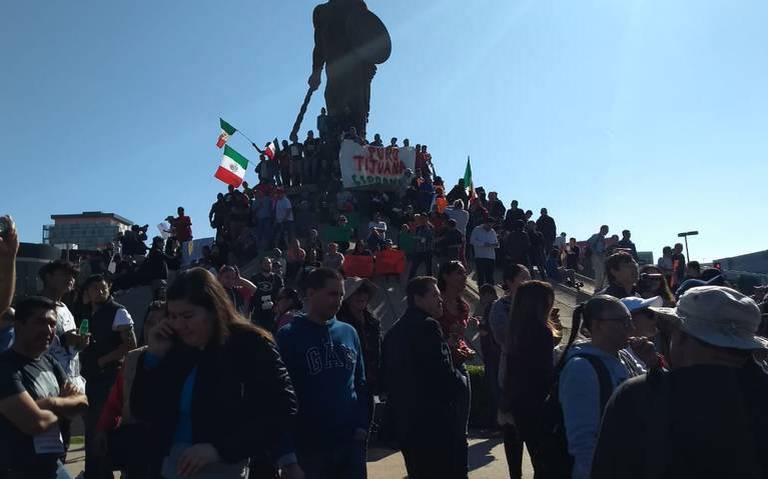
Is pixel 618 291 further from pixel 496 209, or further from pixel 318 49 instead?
pixel 318 49

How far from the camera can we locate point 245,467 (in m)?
2.83

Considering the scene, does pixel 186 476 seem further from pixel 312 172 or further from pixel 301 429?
pixel 312 172

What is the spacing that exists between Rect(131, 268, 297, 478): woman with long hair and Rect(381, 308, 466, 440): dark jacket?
150cm

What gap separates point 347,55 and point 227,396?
23357mm

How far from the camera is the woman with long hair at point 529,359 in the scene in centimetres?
418

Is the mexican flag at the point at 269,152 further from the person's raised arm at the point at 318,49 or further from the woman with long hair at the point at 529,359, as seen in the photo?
the woman with long hair at the point at 529,359

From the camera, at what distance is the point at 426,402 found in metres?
4.23

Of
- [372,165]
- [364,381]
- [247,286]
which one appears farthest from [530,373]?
[372,165]

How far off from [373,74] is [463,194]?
743 centimetres

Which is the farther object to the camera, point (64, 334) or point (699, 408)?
point (64, 334)

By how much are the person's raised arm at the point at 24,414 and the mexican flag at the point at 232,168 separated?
683 inches

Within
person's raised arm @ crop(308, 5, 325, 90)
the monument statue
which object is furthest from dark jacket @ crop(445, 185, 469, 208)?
person's raised arm @ crop(308, 5, 325, 90)

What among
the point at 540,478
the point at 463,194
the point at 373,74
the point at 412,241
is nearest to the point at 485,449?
the point at 540,478

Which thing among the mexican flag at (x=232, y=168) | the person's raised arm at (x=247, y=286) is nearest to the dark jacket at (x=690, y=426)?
the person's raised arm at (x=247, y=286)
